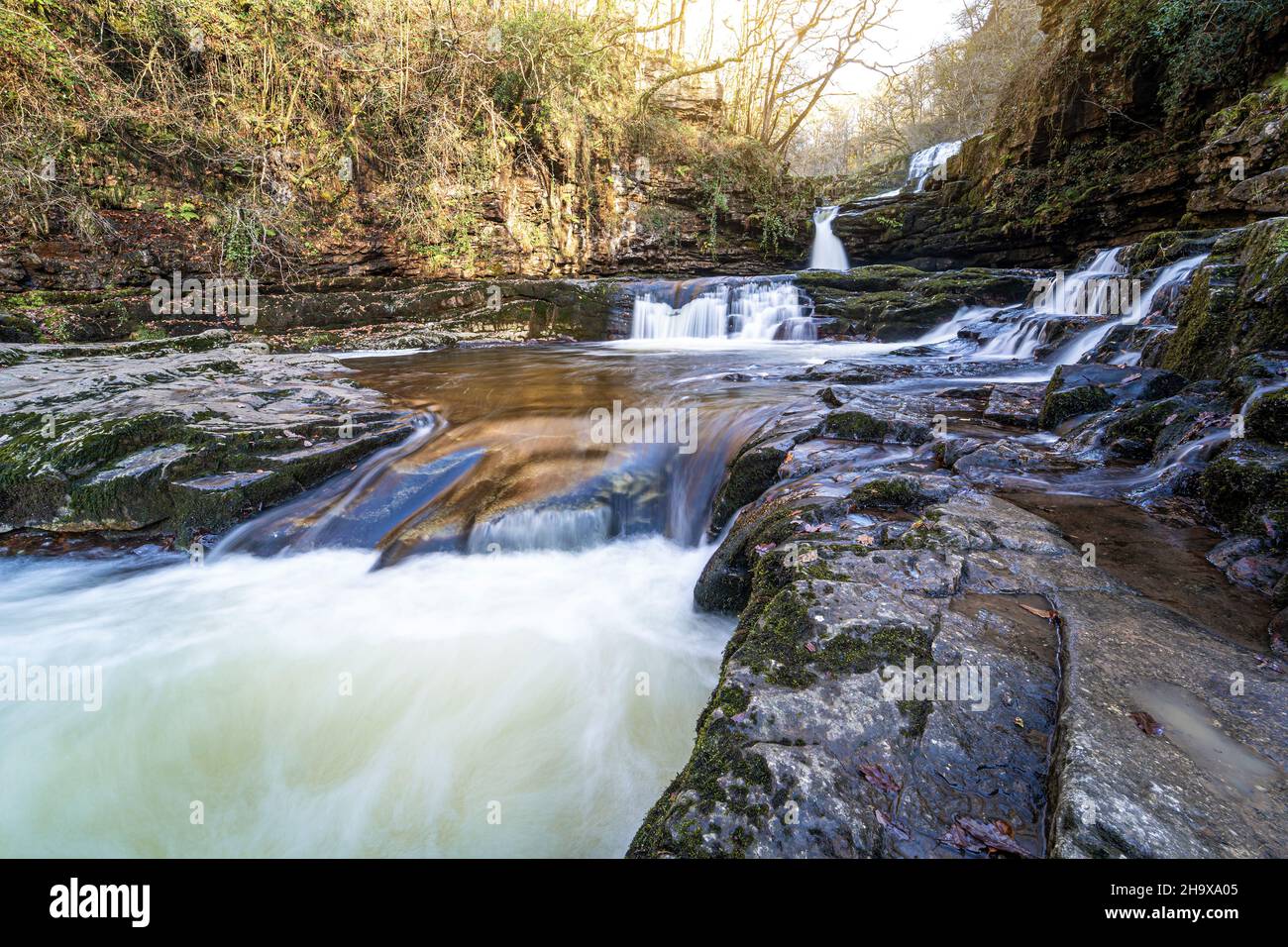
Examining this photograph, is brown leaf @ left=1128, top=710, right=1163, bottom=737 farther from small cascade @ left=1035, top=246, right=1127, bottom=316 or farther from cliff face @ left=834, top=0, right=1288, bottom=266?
cliff face @ left=834, top=0, right=1288, bottom=266

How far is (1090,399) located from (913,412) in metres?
1.35

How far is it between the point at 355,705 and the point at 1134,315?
9.08 meters

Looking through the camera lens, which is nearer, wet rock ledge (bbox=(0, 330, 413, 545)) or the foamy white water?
the foamy white water

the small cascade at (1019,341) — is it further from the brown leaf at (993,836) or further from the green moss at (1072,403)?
the brown leaf at (993,836)

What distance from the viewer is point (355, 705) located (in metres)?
2.98

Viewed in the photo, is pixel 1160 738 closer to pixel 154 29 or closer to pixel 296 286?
pixel 296 286

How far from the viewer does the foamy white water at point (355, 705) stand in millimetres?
2357

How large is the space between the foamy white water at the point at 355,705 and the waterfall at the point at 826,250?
1397 centimetres

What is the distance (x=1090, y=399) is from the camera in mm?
4527

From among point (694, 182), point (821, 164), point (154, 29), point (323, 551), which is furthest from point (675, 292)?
point (821, 164)

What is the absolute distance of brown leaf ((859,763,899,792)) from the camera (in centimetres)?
138

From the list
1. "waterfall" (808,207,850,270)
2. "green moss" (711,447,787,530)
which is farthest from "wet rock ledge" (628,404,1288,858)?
"waterfall" (808,207,850,270)

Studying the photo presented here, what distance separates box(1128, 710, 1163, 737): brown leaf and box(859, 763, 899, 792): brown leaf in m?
0.65

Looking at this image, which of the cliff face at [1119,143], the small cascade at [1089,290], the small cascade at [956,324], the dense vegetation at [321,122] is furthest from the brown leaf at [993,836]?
the dense vegetation at [321,122]
